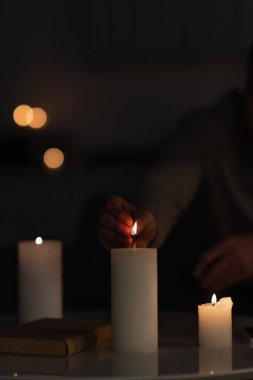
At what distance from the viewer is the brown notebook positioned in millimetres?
797

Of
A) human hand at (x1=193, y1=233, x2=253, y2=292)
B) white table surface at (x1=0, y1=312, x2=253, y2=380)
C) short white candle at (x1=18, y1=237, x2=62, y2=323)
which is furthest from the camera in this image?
human hand at (x1=193, y1=233, x2=253, y2=292)

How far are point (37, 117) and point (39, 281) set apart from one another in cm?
132

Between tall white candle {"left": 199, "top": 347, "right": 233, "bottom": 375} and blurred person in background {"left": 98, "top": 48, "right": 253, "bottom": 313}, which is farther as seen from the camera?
blurred person in background {"left": 98, "top": 48, "right": 253, "bottom": 313}

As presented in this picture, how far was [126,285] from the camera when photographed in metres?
0.83

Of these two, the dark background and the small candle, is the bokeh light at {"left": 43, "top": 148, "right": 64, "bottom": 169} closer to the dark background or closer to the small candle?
the dark background

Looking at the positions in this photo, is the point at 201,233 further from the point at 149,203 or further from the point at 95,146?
the point at 149,203

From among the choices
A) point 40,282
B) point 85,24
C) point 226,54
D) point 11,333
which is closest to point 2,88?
point 85,24

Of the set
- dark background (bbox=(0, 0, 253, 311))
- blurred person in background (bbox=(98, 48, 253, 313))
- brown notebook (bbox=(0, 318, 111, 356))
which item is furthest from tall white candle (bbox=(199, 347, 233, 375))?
dark background (bbox=(0, 0, 253, 311))

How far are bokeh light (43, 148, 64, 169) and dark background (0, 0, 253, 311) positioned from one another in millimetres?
22

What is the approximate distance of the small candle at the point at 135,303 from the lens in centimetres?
83

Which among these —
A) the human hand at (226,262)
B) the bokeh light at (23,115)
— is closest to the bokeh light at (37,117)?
the bokeh light at (23,115)

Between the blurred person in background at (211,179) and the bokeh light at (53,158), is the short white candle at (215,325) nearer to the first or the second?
the blurred person in background at (211,179)

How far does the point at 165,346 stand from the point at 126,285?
0.10 m

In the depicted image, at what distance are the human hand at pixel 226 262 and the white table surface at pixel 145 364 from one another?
286 mm
